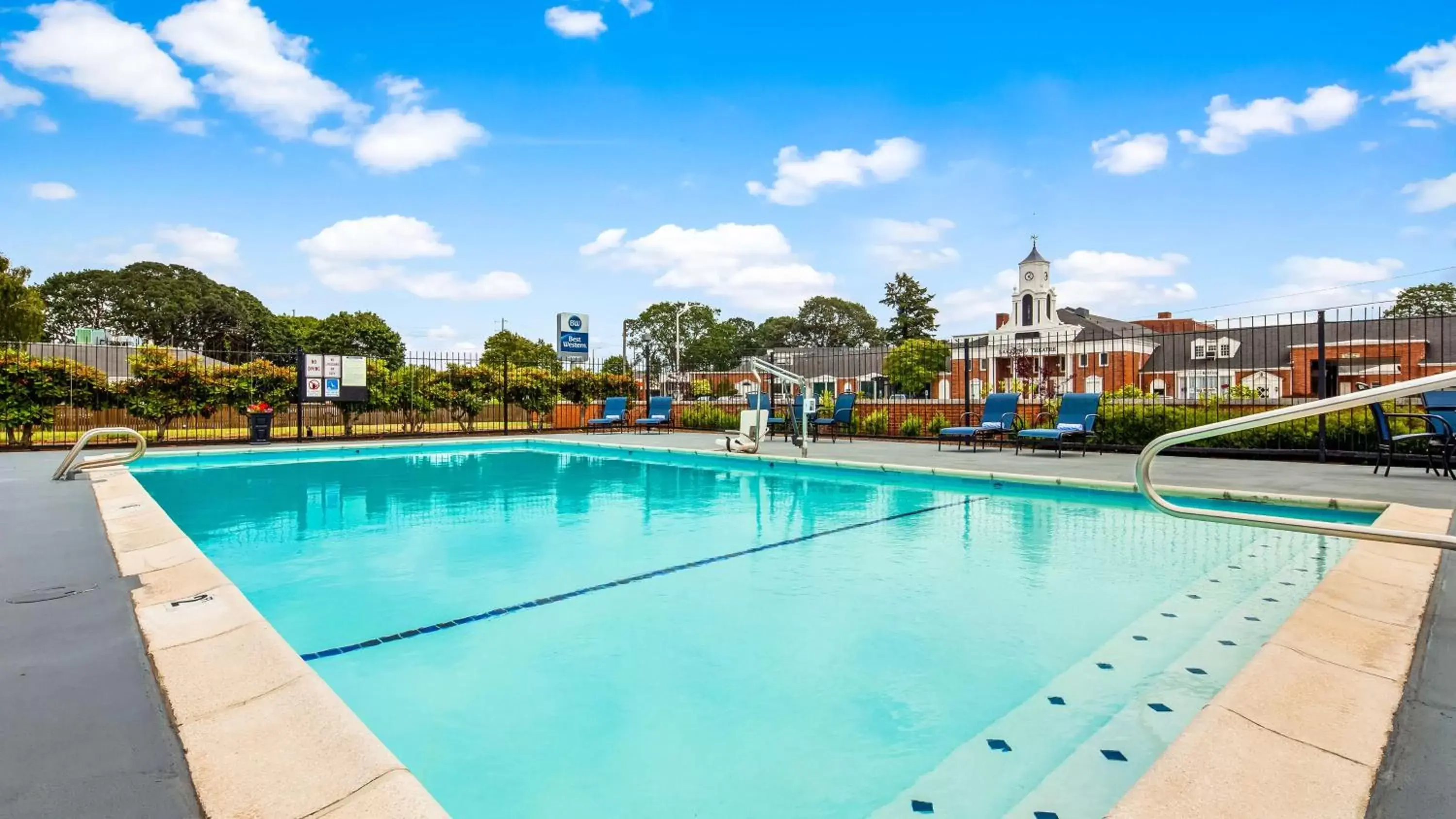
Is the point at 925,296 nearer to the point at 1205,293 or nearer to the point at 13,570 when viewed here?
the point at 1205,293

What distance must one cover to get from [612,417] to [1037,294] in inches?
1829

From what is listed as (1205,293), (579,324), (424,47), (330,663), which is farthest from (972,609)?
(1205,293)

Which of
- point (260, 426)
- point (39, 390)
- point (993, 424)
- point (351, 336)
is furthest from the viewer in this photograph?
point (351, 336)

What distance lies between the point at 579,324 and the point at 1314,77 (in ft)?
66.3

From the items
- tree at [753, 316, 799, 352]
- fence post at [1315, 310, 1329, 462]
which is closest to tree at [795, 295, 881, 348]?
tree at [753, 316, 799, 352]

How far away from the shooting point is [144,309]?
45.7 metres

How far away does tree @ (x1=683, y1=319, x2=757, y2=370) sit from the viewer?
228ft

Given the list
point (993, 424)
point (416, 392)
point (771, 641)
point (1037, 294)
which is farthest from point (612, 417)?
point (1037, 294)

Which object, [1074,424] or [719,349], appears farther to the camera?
[719,349]

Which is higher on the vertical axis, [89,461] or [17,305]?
[17,305]

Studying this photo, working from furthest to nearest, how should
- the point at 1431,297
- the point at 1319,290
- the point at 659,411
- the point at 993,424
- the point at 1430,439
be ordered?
the point at 1431,297, the point at 1319,290, the point at 659,411, the point at 993,424, the point at 1430,439

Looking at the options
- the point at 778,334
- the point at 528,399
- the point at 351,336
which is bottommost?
the point at 528,399

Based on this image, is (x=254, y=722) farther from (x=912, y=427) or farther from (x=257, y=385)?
(x=257, y=385)

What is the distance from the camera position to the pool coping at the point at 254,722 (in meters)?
1.51
